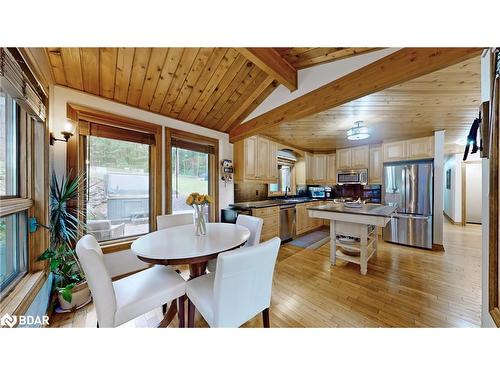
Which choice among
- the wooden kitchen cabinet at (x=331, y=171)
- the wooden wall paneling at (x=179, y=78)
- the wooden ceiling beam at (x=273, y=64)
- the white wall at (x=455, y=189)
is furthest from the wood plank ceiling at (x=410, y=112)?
the white wall at (x=455, y=189)

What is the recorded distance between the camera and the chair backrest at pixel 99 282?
99 centimetres

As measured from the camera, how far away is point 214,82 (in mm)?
2328

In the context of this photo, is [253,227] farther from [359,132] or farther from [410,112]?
[410,112]

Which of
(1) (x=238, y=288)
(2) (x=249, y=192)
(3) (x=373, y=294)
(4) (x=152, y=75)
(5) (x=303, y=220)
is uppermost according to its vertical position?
(4) (x=152, y=75)

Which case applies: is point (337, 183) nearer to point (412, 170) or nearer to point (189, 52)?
point (412, 170)

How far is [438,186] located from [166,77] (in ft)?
16.0

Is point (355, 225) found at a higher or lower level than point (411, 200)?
lower

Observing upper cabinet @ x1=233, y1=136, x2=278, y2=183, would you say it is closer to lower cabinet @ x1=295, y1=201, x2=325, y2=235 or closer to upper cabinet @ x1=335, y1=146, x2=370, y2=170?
lower cabinet @ x1=295, y1=201, x2=325, y2=235

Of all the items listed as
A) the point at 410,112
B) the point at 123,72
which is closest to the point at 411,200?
the point at 410,112

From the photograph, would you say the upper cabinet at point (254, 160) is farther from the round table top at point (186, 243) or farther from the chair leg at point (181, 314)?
the chair leg at point (181, 314)

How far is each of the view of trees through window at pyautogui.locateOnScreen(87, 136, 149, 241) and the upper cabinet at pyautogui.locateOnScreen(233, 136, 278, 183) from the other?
5.30 feet

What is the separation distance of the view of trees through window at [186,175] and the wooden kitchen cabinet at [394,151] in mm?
3888
